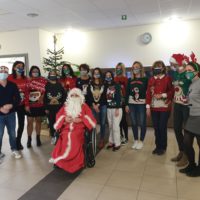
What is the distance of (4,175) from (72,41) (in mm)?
4768

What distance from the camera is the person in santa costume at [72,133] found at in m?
2.76

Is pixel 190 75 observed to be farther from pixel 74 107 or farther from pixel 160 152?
pixel 74 107

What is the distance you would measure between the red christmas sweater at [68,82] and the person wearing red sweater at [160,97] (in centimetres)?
137

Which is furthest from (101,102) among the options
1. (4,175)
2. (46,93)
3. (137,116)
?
(4,175)

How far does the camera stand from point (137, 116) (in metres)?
3.68

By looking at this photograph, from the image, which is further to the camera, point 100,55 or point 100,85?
point 100,55

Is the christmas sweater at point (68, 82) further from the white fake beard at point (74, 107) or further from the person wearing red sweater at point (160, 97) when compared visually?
the person wearing red sweater at point (160, 97)

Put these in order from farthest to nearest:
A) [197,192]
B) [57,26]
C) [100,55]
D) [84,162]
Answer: [100,55] → [57,26] → [84,162] → [197,192]

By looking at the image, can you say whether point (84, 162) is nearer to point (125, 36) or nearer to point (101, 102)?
point (101, 102)

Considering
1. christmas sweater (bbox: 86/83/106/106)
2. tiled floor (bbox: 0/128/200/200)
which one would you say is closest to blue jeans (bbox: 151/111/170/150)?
tiled floor (bbox: 0/128/200/200)

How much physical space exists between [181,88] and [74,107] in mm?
1516

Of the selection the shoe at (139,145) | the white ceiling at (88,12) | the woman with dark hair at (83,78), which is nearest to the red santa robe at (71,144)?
the woman with dark hair at (83,78)

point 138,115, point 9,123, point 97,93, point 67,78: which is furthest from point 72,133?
point 67,78

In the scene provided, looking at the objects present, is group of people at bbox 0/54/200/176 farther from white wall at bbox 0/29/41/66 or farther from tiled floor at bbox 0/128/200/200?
white wall at bbox 0/29/41/66
